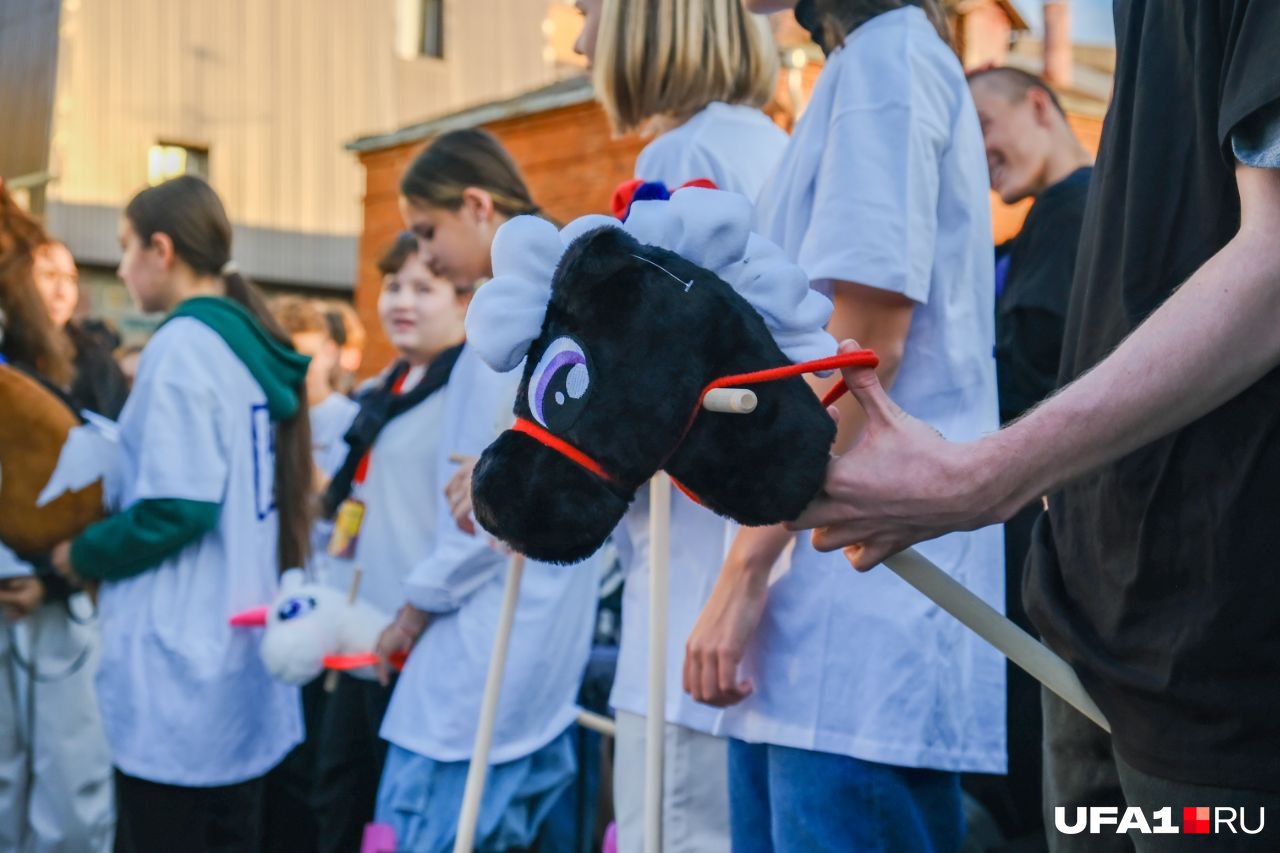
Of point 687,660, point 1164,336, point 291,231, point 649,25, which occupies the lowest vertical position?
point 687,660

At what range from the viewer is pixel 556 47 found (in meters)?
23.2

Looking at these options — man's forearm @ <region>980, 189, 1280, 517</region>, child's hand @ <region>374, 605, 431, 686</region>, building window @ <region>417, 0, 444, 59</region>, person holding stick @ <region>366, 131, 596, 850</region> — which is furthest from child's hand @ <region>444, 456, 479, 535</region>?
building window @ <region>417, 0, 444, 59</region>

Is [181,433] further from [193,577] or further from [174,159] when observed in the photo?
[174,159]

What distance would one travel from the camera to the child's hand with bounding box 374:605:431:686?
11.0 feet

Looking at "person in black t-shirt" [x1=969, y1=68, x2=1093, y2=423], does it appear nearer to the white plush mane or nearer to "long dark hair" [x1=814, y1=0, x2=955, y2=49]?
"long dark hair" [x1=814, y1=0, x2=955, y2=49]

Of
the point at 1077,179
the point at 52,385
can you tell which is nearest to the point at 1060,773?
the point at 1077,179

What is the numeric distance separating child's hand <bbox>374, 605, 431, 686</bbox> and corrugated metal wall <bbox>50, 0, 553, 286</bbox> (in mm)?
17487

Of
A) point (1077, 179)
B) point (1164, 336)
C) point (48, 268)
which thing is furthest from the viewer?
point (48, 268)

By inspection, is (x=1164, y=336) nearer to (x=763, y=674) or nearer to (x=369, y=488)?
(x=763, y=674)

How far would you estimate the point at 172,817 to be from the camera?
352 cm

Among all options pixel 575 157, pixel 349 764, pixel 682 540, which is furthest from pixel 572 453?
pixel 575 157

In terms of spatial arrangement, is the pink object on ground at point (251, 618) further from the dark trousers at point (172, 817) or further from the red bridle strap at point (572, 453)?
the red bridle strap at point (572, 453)

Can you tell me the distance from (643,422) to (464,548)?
2009 millimetres

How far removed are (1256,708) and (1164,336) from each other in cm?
34
